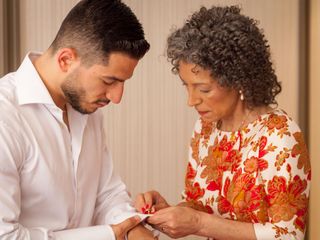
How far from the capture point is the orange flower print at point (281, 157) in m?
1.76

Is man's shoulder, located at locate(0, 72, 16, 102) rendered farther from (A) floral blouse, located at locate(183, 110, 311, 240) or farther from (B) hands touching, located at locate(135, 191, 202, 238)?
(A) floral blouse, located at locate(183, 110, 311, 240)

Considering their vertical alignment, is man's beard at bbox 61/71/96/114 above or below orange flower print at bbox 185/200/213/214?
above

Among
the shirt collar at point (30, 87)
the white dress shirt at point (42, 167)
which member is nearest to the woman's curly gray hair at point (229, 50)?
the white dress shirt at point (42, 167)

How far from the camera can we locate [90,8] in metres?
1.59

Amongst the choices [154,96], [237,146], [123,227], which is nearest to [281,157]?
[237,146]

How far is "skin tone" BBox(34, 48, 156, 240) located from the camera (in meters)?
1.61

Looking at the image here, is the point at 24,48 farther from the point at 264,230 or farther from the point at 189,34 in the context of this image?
the point at 264,230

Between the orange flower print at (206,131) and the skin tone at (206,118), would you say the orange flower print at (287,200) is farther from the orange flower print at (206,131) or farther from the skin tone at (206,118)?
the orange flower print at (206,131)

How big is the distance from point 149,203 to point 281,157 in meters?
0.49

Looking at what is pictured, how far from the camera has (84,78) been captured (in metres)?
1.62

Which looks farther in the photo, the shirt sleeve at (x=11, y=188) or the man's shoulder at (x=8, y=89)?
the man's shoulder at (x=8, y=89)

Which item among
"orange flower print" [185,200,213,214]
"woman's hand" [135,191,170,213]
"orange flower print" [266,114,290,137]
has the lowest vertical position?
"orange flower print" [185,200,213,214]

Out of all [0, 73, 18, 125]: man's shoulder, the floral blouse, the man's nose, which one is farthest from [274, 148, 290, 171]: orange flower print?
[0, 73, 18, 125]: man's shoulder

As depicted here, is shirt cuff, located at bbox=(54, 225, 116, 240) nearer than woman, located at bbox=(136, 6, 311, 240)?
Yes
